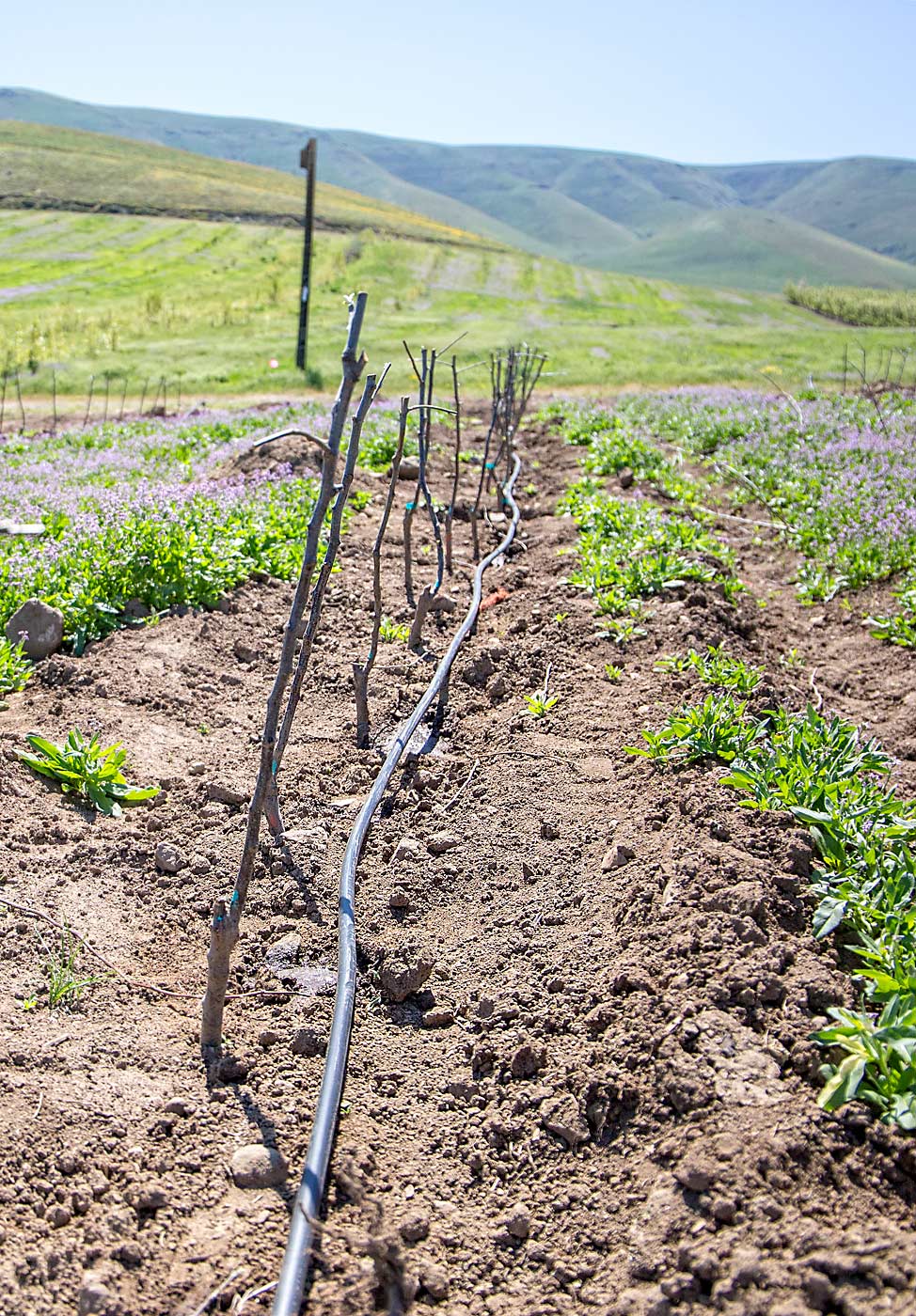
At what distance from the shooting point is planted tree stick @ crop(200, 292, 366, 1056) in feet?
9.64

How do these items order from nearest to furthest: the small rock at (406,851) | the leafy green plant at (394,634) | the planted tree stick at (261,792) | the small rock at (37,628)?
1. the planted tree stick at (261,792)
2. the small rock at (406,851)
3. the small rock at (37,628)
4. the leafy green plant at (394,634)

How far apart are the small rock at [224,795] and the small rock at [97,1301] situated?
234cm

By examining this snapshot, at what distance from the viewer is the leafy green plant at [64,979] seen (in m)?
3.19

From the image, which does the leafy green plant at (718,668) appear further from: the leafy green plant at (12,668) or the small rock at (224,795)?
the leafy green plant at (12,668)

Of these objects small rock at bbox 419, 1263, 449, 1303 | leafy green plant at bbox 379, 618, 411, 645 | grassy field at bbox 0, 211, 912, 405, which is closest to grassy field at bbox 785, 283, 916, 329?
grassy field at bbox 0, 211, 912, 405

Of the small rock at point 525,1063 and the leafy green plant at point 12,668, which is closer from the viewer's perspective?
the small rock at point 525,1063

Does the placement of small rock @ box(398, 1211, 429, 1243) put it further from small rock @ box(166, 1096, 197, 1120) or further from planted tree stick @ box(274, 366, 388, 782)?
planted tree stick @ box(274, 366, 388, 782)

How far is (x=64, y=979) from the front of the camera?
3234 millimetres

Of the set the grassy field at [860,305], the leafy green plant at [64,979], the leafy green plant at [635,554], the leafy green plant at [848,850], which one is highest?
the grassy field at [860,305]

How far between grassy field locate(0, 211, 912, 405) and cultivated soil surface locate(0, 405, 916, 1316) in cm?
1706

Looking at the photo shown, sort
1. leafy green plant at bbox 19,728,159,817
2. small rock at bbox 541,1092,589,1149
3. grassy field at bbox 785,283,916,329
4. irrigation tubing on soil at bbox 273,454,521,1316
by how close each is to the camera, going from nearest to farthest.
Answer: irrigation tubing on soil at bbox 273,454,521,1316 < small rock at bbox 541,1092,589,1149 < leafy green plant at bbox 19,728,159,817 < grassy field at bbox 785,283,916,329

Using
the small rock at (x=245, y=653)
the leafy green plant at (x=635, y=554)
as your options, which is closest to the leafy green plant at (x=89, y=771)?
the small rock at (x=245, y=653)

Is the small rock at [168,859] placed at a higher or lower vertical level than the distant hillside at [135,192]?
lower

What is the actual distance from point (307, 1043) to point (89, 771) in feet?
6.14
